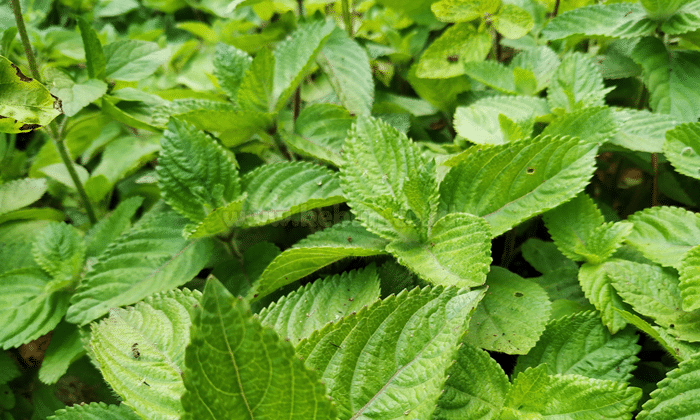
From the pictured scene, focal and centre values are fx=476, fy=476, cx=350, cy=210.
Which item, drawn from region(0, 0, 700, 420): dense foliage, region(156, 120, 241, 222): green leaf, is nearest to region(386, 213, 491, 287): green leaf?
region(0, 0, 700, 420): dense foliage

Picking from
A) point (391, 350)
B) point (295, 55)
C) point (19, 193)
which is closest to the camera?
point (391, 350)

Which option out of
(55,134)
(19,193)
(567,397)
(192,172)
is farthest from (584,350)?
(19,193)

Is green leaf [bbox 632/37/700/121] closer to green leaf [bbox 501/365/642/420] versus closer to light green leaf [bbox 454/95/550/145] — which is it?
light green leaf [bbox 454/95/550/145]

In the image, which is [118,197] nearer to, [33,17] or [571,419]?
[33,17]

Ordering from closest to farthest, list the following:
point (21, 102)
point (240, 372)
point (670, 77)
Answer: point (240, 372)
point (21, 102)
point (670, 77)

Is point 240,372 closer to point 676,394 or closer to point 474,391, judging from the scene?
point 474,391

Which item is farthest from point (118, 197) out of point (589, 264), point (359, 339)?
point (589, 264)

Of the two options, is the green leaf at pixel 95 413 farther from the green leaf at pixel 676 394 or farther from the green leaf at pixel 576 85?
the green leaf at pixel 576 85
